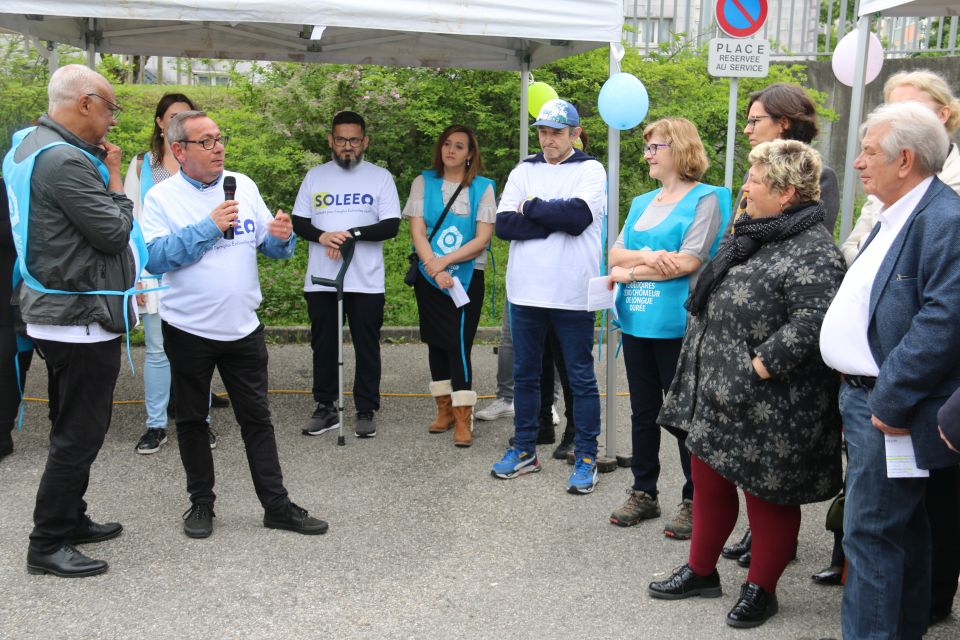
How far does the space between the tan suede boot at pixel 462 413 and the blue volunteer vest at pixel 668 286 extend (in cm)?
167

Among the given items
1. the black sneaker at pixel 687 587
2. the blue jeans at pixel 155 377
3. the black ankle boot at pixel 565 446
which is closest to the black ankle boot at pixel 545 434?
the black ankle boot at pixel 565 446

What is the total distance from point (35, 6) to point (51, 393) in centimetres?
186

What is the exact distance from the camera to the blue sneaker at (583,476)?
4.76 meters

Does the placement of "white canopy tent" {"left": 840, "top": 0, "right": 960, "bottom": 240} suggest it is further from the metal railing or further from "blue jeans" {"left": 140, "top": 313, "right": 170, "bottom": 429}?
the metal railing

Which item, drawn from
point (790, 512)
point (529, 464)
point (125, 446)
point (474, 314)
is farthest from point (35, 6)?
point (790, 512)

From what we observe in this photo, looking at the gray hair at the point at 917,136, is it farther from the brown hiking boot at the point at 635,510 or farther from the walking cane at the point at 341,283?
the walking cane at the point at 341,283

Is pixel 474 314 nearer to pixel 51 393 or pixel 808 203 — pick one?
pixel 51 393

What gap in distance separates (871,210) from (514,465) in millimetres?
2330

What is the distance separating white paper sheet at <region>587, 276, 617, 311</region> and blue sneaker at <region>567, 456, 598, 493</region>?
33.3 inches

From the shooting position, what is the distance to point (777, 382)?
319cm

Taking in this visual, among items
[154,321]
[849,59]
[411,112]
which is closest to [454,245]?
[154,321]

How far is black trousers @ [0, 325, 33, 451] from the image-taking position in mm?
5102

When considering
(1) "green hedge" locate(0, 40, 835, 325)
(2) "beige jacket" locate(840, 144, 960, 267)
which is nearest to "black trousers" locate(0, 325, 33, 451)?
(2) "beige jacket" locate(840, 144, 960, 267)

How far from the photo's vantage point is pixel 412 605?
3576mm
